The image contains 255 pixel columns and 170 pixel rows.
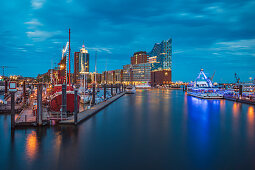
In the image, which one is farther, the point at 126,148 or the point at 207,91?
the point at 207,91

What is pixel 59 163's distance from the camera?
11.2m

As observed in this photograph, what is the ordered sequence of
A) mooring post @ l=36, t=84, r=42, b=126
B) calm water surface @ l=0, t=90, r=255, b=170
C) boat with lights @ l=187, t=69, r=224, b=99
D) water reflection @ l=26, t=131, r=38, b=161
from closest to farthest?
calm water surface @ l=0, t=90, r=255, b=170 → water reflection @ l=26, t=131, r=38, b=161 → mooring post @ l=36, t=84, r=42, b=126 → boat with lights @ l=187, t=69, r=224, b=99

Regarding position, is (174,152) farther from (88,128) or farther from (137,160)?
(88,128)

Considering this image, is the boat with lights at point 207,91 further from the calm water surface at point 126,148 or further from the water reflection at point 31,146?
the water reflection at point 31,146

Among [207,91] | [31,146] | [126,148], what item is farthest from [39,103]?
[207,91]

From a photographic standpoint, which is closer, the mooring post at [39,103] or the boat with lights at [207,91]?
the mooring post at [39,103]

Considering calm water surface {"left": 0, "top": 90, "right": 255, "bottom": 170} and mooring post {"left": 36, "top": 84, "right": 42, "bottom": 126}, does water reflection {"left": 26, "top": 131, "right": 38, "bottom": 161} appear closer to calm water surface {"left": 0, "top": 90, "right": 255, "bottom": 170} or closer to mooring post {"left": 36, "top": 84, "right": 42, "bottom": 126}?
calm water surface {"left": 0, "top": 90, "right": 255, "bottom": 170}

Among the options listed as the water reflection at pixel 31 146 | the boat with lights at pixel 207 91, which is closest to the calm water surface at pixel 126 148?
the water reflection at pixel 31 146

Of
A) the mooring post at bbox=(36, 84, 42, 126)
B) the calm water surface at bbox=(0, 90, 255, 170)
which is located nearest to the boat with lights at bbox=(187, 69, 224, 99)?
the calm water surface at bbox=(0, 90, 255, 170)

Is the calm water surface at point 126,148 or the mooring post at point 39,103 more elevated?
the mooring post at point 39,103

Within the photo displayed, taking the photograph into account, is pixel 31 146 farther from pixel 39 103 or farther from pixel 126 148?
pixel 126 148

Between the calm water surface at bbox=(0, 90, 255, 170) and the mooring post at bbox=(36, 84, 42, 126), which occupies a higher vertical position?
the mooring post at bbox=(36, 84, 42, 126)

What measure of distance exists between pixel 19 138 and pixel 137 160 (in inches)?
406

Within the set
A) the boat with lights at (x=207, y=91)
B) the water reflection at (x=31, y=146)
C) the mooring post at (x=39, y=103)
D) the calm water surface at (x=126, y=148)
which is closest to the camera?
the calm water surface at (x=126, y=148)
